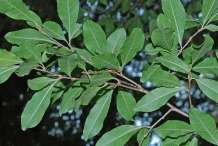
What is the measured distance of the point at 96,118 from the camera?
104cm

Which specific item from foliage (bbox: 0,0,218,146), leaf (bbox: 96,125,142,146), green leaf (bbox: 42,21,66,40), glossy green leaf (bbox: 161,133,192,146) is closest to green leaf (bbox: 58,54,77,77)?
foliage (bbox: 0,0,218,146)

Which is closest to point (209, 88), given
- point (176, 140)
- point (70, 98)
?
point (176, 140)

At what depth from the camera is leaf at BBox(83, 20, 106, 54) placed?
100 centimetres

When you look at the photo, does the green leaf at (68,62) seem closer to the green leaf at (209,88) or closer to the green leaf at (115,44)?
the green leaf at (115,44)

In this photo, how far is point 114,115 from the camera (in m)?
4.12

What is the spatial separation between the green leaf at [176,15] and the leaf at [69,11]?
237 millimetres

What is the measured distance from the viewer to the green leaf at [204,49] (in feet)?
2.85

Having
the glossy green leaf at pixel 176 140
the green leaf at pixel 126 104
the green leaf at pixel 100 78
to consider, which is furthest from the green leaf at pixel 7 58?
the glossy green leaf at pixel 176 140

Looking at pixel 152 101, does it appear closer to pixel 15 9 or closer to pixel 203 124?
pixel 203 124

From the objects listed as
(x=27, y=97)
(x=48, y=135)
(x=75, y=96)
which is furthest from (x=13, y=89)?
(x=75, y=96)

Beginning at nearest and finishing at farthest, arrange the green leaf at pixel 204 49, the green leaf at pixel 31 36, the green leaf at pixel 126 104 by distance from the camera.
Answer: the green leaf at pixel 204 49 → the green leaf at pixel 31 36 → the green leaf at pixel 126 104

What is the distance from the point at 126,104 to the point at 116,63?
0.69 feet

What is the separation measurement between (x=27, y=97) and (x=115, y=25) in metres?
2.10

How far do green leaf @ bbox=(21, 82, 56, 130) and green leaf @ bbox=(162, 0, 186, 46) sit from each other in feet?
1.22
